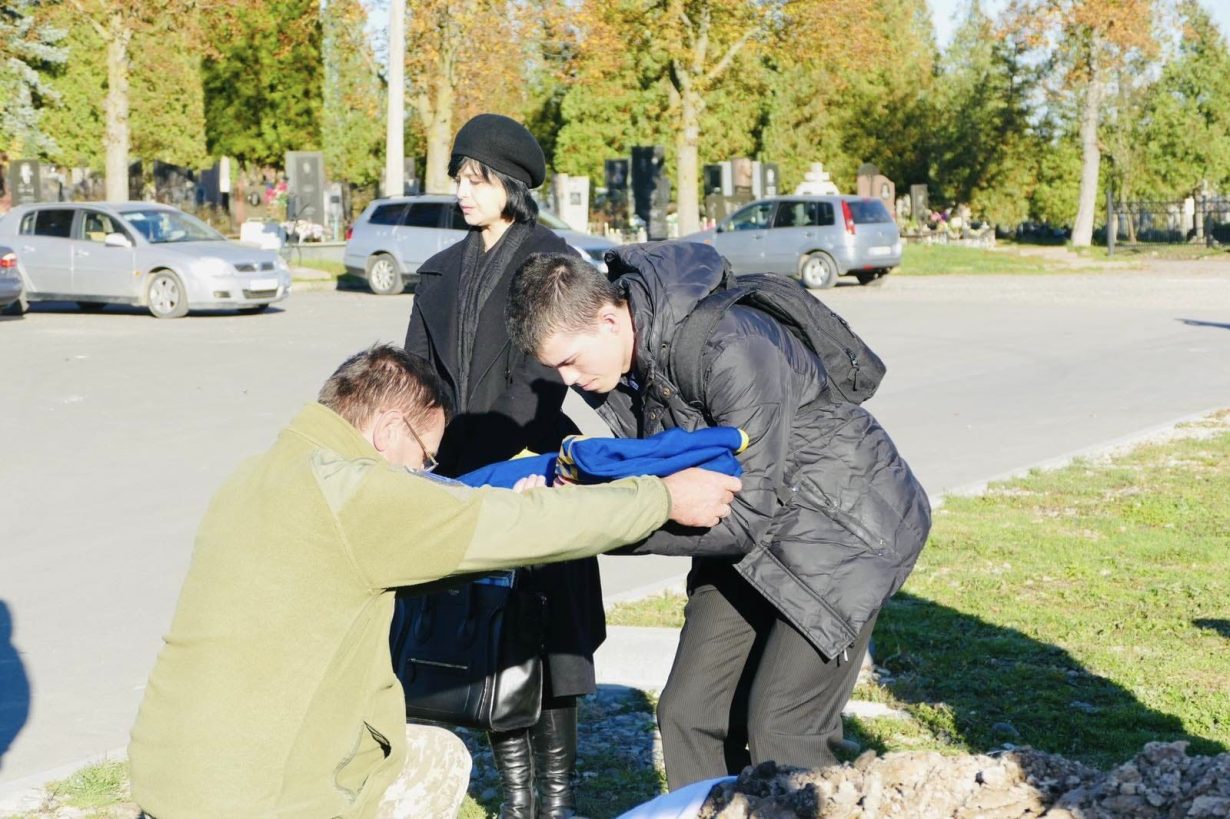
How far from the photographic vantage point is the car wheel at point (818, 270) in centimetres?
3027

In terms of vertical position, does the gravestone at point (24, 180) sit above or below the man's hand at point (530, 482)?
above

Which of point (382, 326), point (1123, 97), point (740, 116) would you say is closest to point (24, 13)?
point (740, 116)

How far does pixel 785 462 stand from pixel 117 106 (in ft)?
122

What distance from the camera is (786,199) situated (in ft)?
101

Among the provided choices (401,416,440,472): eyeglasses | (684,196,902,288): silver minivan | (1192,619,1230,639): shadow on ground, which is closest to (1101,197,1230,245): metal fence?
(684,196,902,288): silver minivan

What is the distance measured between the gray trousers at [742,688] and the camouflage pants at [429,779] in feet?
1.74

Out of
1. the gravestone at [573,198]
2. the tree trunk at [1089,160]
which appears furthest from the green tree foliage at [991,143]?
the gravestone at [573,198]

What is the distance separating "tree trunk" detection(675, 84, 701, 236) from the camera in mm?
40781

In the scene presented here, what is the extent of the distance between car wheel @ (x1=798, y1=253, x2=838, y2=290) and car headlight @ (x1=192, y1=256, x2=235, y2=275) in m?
11.8

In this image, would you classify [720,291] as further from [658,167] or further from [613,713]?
[658,167]

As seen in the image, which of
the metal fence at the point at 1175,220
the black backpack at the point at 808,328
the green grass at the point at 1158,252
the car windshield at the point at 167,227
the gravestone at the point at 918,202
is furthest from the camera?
the metal fence at the point at 1175,220

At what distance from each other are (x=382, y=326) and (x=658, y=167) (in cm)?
2048

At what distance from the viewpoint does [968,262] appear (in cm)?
3866

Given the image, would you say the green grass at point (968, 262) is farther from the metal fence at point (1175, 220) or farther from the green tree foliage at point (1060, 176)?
the green tree foliage at point (1060, 176)
